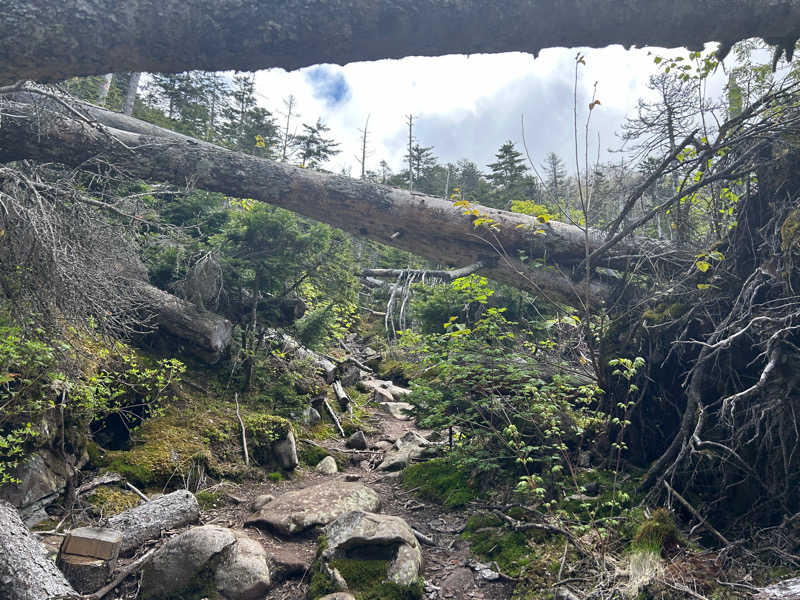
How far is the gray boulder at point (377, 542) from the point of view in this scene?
4.02m

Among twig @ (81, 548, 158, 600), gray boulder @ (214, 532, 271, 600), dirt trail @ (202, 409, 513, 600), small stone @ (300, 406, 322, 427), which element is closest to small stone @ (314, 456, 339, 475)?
dirt trail @ (202, 409, 513, 600)

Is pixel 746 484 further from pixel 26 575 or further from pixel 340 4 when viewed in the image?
pixel 26 575

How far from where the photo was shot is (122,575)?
394cm

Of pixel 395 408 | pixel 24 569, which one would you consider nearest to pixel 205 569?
pixel 24 569

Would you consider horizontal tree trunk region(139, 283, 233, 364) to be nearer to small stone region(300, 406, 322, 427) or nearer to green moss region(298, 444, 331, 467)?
small stone region(300, 406, 322, 427)

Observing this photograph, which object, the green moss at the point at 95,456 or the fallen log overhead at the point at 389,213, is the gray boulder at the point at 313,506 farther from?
the fallen log overhead at the point at 389,213

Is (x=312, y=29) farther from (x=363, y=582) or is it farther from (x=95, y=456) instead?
(x=95, y=456)

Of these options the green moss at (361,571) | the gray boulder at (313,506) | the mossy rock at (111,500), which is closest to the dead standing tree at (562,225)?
the green moss at (361,571)

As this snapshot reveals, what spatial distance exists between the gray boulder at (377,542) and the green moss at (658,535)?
6.02 ft

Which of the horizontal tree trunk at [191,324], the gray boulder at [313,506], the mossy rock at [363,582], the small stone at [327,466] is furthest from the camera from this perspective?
the horizontal tree trunk at [191,324]

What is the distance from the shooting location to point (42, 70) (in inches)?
87.7

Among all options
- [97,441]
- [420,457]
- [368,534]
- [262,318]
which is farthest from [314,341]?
[368,534]

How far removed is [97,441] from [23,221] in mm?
3317

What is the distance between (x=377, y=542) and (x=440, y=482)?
215 cm
